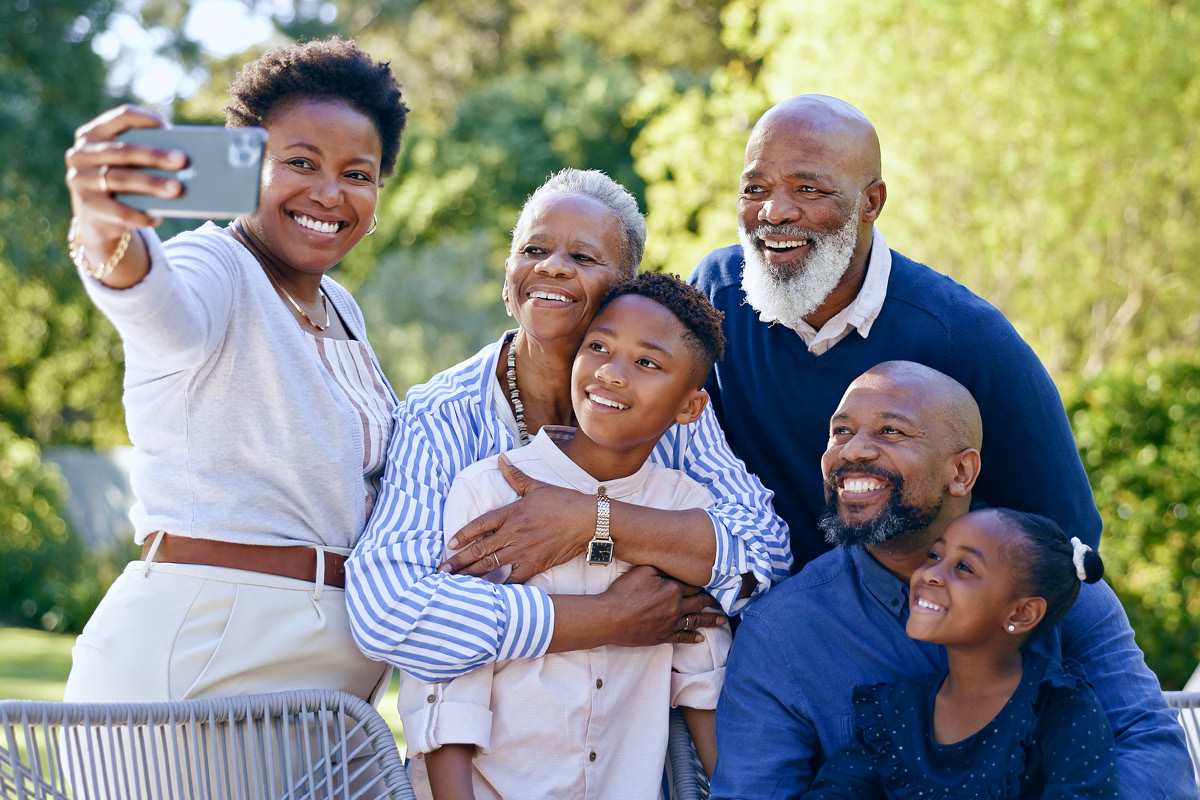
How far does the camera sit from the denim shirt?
2.70 m

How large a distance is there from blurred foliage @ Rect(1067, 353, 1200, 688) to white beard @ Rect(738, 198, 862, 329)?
5354 millimetres

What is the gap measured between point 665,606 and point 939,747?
27.4 inches

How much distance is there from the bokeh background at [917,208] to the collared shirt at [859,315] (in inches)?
12.9

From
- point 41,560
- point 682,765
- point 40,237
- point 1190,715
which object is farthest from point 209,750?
point 40,237

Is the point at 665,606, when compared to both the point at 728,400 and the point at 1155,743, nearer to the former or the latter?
the point at 728,400

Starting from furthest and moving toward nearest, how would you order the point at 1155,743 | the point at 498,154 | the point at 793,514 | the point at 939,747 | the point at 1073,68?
the point at 498,154 < the point at 1073,68 < the point at 793,514 < the point at 1155,743 < the point at 939,747

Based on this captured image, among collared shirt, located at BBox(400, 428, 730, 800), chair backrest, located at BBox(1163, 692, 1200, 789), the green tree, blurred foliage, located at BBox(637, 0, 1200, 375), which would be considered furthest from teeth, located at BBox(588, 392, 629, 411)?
the green tree

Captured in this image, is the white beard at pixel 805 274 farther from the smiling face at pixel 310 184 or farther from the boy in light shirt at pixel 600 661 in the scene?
the smiling face at pixel 310 184

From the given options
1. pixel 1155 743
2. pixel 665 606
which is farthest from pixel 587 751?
pixel 1155 743

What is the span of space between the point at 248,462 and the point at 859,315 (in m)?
1.70

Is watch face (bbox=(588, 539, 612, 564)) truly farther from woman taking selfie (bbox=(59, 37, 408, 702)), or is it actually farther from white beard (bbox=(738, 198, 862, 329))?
white beard (bbox=(738, 198, 862, 329))

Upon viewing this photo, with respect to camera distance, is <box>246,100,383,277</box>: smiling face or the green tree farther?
the green tree

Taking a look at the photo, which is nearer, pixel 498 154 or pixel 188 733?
pixel 188 733

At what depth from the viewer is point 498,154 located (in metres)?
20.7
